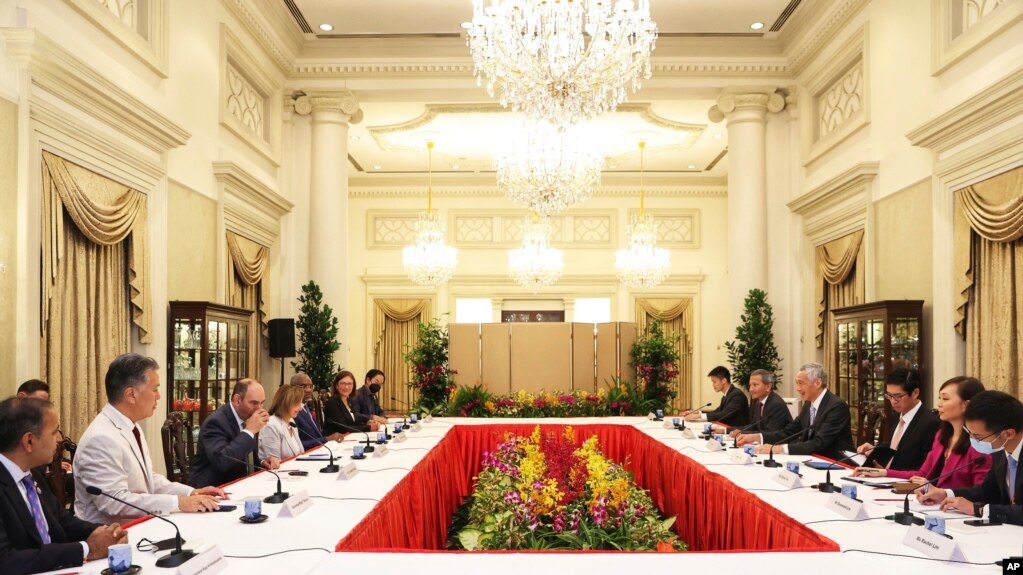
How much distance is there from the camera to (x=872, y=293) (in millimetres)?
7875

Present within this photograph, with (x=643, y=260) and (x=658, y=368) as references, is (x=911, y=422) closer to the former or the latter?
(x=658, y=368)

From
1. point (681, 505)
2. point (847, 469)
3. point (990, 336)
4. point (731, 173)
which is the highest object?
point (731, 173)

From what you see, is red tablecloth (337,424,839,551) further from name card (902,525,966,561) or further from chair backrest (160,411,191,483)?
chair backrest (160,411,191,483)

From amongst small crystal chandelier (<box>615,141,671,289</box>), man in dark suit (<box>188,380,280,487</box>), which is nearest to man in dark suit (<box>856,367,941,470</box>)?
man in dark suit (<box>188,380,280,487</box>)

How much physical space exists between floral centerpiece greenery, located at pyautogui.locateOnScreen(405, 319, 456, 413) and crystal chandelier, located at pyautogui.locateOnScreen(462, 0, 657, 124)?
5.49 m

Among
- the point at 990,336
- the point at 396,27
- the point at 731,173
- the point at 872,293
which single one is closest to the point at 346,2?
the point at 396,27

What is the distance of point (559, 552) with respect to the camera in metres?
2.70

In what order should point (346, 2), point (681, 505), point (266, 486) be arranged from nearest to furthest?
point (266, 486) < point (681, 505) < point (346, 2)

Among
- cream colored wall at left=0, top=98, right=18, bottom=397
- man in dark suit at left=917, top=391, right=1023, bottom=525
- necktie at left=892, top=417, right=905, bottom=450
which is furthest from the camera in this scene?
necktie at left=892, top=417, right=905, bottom=450

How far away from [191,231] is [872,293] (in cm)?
647

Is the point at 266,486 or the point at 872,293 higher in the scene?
the point at 872,293

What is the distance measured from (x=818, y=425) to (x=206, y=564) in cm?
426

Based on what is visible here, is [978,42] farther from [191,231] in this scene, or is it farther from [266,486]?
[191,231]

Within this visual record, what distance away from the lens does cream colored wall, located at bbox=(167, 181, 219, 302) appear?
6.88 m
